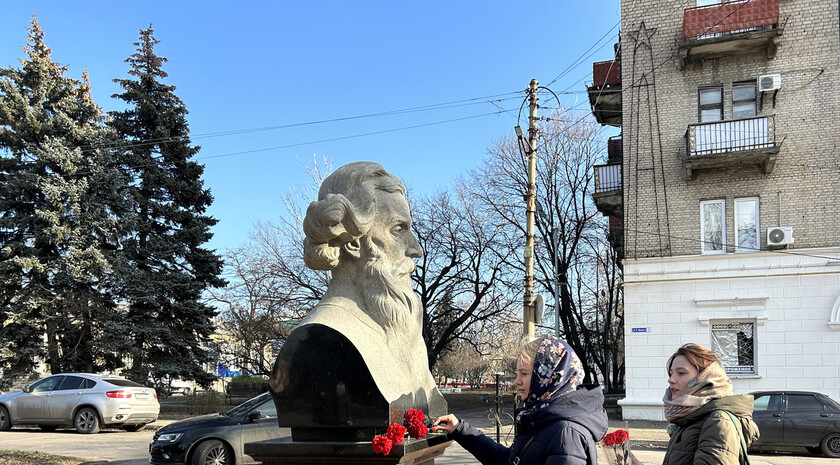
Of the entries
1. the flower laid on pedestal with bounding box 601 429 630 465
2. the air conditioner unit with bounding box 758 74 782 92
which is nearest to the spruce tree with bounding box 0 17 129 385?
the air conditioner unit with bounding box 758 74 782 92

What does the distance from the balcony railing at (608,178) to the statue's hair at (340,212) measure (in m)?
17.6

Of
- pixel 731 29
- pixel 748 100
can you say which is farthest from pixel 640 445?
pixel 731 29

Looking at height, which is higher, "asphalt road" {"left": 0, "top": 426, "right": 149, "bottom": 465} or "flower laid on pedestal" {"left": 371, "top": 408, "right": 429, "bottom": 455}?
"flower laid on pedestal" {"left": 371, "top": 408, "right": 429, "bottom": 455}

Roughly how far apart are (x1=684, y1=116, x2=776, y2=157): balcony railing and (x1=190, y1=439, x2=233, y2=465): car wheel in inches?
512

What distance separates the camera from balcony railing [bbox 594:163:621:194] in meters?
20.3

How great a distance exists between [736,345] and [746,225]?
304 cm

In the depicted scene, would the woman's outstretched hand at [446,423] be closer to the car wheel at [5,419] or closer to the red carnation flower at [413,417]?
the red carnation flower at [413,417]

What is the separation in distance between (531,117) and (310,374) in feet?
38.1

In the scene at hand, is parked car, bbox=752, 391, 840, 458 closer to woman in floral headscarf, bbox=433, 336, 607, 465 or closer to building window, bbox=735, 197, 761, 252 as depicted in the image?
building window, bbox=735, 197, 761, 252

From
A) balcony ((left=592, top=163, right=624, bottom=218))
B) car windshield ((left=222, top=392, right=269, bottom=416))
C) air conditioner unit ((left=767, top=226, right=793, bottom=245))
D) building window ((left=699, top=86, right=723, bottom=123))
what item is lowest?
car windshield ((left=222, top=392, right=269, bottom=416))

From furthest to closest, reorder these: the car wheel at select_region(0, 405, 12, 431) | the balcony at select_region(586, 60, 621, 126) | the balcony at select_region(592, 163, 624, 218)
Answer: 1. the balcony at select_region(592, 163, 624, 218)
2. the balcony at select_region(586, 60, 621, 126)
3. the car wheel at select_region(0, 405, 12, 431)

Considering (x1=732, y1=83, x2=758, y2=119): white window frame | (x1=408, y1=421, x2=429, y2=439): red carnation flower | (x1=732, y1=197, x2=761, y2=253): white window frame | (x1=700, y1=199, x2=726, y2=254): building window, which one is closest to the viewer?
(x1=408, y1=421, x2=429, y2=439): red carnation flower

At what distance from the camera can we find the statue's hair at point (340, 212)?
3.60m

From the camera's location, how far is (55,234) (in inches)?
805
